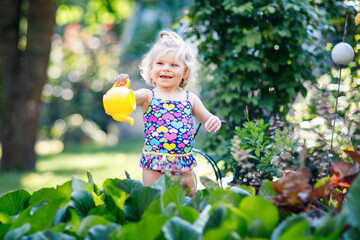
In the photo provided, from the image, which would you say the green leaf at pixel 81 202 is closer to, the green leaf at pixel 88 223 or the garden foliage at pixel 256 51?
the green leaf at pixel 88 223

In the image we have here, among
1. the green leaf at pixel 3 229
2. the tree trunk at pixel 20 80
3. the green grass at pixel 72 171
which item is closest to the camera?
the green leaf at pixel 3 229

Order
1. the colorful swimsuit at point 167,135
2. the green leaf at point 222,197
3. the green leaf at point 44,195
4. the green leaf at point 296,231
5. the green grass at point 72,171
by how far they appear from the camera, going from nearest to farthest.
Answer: the green leaf at point 296,231 → the green leaf at point 222,197 → the green leaf at point 44,195 → the colorful swimsuit at point 167,135 → the green grass at point 72,171

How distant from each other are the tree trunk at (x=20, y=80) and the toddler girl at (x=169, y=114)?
4559mm

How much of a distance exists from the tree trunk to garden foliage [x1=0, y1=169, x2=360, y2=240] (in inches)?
210

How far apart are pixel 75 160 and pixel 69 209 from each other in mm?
7475

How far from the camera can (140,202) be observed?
149cm

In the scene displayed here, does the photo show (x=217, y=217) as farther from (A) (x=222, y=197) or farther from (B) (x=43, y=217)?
(B) (x=43, y=217)

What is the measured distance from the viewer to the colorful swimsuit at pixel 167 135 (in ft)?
7.64

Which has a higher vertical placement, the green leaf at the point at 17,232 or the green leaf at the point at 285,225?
the green leaf at the point at 285,225

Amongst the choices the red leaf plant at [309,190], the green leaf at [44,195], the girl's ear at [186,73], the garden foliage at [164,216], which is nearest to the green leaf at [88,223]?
the garden foliage at [164,216]

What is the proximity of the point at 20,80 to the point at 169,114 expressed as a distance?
4963 mm

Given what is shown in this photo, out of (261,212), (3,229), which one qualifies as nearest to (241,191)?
(261,212)

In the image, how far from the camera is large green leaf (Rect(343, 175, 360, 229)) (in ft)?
3.55

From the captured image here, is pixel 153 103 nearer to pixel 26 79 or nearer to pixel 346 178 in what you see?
pixel 346 178
